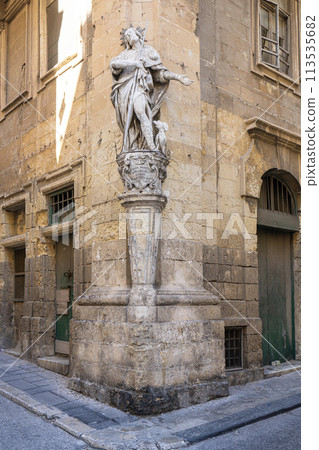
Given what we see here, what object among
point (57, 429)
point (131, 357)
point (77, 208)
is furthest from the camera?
point (77, 208)

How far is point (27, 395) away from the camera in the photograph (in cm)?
613

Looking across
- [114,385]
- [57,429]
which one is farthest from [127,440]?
[114,385]

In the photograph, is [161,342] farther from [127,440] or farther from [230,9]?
[230,9]

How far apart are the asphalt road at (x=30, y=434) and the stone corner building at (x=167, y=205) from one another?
946 millimetres

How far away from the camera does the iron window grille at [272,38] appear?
8.62 m

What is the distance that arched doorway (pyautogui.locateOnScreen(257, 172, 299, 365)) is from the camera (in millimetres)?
8273

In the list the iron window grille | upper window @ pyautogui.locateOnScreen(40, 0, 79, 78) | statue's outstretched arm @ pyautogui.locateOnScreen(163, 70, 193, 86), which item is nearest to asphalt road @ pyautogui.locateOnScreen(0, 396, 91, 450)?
statue's outstretched arm @ pyautogui.locateOnScreen(163, 70, 193, 86)

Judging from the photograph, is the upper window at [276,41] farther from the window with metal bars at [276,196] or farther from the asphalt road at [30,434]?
the asphalt road at [30,434]

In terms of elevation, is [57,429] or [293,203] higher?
[293,203]

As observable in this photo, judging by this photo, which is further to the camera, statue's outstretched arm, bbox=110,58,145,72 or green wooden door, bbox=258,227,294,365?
green wooden door, bbox=258,227,294,365

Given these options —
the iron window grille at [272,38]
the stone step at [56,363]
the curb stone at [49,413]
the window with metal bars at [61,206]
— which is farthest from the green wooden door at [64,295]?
the iron window grille at [272,38]

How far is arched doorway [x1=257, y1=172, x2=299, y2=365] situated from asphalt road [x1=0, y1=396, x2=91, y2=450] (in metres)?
4.39

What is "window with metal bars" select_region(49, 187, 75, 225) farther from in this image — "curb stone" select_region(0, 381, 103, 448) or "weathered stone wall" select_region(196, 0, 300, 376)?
"curb stone" select_region(0, 381, 103, 448)
